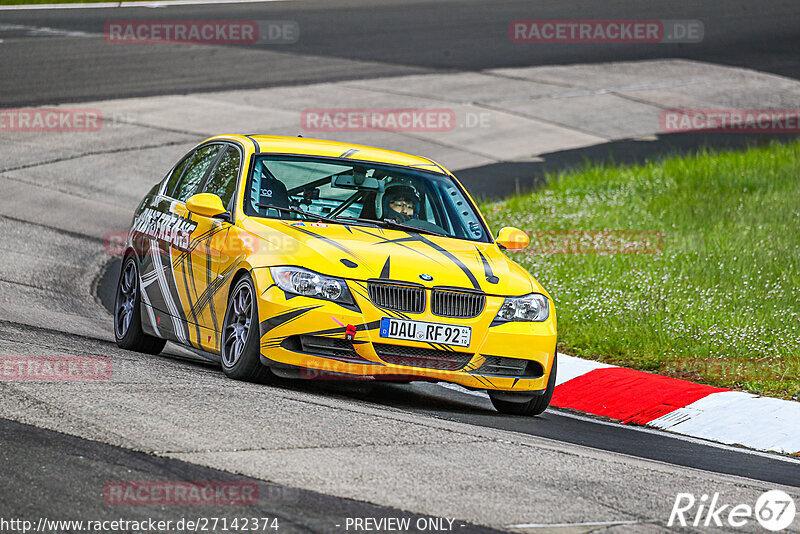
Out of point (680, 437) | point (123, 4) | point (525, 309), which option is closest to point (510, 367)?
point (525, 309)

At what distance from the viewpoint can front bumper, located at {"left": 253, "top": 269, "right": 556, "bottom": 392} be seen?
745cm

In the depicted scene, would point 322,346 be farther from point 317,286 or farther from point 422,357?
point 422,357

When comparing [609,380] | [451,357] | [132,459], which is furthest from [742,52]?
[132,459]

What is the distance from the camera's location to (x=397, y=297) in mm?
7570

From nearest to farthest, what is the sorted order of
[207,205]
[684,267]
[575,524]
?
[575,524] → [207,205] → [684,267]

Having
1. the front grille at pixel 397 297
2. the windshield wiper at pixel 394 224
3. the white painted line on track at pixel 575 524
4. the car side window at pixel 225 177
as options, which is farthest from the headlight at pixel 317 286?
the white painted line on track at pixel 575 524

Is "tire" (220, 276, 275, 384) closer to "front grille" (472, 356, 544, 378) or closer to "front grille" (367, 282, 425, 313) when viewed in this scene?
"front grille" (367, 282, 425, 313)

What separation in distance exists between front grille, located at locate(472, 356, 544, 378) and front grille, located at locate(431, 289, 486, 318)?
32 centimetres

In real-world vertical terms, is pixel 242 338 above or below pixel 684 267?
above

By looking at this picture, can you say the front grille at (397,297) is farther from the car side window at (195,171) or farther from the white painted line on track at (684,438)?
the car side window at (195,171)

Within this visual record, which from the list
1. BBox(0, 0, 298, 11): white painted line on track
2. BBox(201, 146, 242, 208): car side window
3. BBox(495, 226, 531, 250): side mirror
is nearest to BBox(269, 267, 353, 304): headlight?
BBox(201, 146, 242, 208): car side window

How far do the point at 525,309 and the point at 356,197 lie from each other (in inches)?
60.9

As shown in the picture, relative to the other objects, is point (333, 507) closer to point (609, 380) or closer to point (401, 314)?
point (401, 314)

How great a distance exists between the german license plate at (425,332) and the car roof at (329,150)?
1.84m
